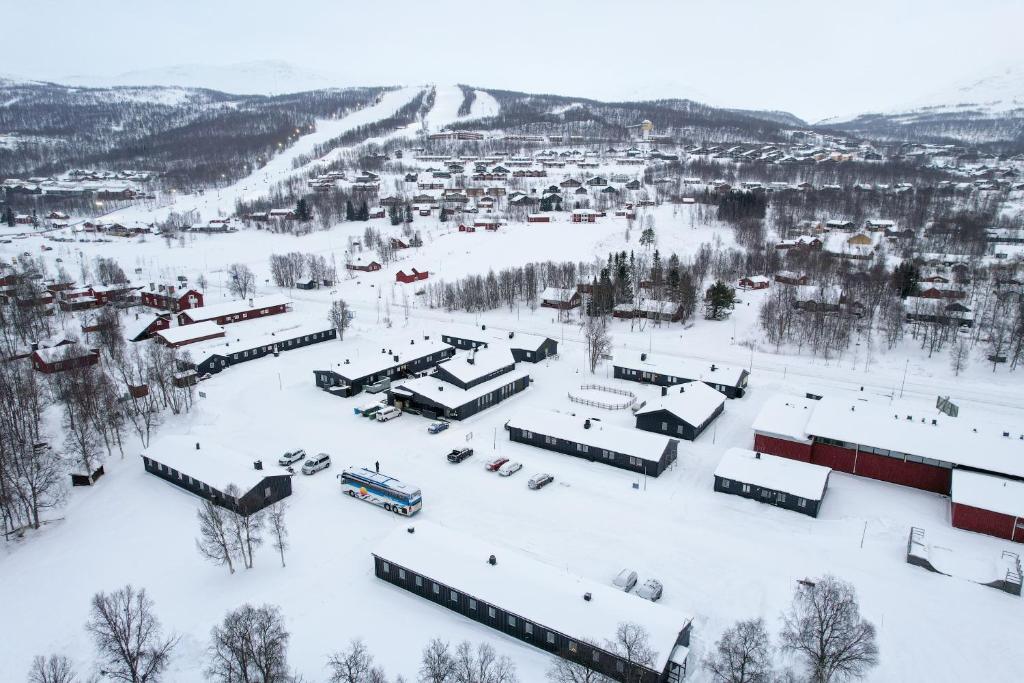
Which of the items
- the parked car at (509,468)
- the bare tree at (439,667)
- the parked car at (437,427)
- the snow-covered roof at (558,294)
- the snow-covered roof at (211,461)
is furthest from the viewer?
the snow-covered roof at (558,294)

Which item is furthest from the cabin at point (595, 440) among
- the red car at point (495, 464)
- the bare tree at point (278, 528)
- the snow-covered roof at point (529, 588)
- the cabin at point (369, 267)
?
the cabin at point (369, 267)

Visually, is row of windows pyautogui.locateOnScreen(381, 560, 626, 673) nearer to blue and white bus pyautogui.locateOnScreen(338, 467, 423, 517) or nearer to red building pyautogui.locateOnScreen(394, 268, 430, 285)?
blue and white bus pyautogui.locateOnScreen(338, 467, 423, 517)

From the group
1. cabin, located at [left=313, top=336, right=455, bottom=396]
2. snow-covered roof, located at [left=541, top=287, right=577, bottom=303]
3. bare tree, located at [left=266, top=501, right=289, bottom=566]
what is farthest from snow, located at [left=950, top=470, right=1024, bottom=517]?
snow-covered roof, located at [left=541, top=287, right=577, bottom=303]

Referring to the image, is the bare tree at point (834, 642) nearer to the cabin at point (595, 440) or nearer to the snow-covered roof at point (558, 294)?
the cabin at point (595, 440)

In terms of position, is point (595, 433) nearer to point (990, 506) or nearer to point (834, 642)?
point (834, 642)


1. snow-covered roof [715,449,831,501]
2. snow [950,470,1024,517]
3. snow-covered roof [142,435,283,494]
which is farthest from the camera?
snow-covered roof [142,435,283,494]

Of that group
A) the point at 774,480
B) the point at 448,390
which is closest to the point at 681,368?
the point at 774,480
